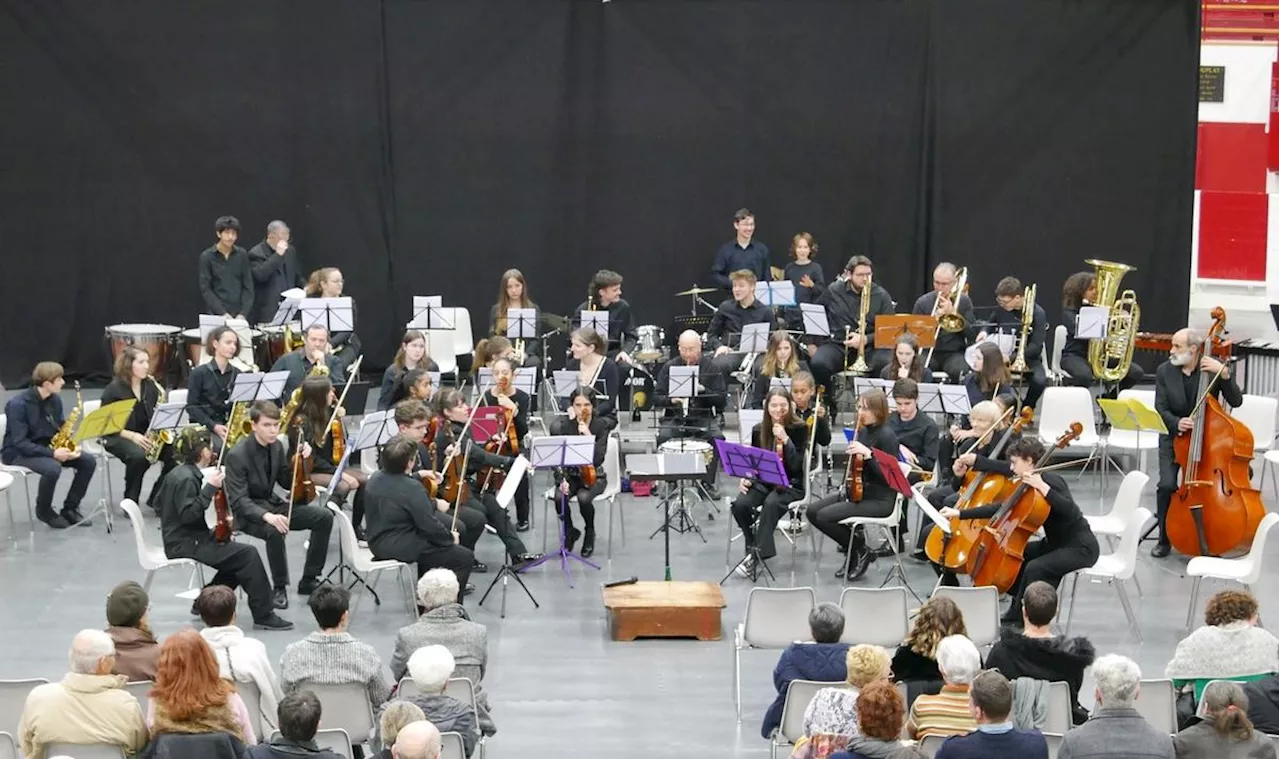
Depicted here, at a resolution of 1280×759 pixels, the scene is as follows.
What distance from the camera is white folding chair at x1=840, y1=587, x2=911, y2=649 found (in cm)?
910

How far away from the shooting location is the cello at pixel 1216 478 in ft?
36.7

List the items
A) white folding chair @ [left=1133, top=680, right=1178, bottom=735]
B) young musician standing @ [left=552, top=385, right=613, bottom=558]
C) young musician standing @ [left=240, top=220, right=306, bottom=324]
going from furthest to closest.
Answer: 1. young musician standing @ [left=240, top=220, right=306, bottom=324]
2. young musician standing @ [left=552, top=385, right=613, bottom=558]
3. white folding chair @ [left=1133, top=680, right=1178, bottom=735]

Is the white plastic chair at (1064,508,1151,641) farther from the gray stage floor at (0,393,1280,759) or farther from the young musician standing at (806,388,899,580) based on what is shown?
the young musician standing at (806,388,899,580)

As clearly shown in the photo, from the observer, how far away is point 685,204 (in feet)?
58.3

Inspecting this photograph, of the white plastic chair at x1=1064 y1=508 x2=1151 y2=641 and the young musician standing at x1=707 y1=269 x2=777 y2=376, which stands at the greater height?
the young musician standing at x1=707 y1=269 x2=777 y2=376

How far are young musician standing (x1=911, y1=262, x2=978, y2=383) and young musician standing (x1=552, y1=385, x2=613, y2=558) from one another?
3.83m

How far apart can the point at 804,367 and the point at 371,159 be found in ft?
19.2

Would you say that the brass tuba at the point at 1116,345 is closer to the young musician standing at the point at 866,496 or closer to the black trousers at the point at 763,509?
the young musician standing at the point at 866,496

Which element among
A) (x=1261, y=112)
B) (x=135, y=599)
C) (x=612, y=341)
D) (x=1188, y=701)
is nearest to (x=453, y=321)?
(x=612, y=341)

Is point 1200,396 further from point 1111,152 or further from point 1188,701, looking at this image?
point 1111,152

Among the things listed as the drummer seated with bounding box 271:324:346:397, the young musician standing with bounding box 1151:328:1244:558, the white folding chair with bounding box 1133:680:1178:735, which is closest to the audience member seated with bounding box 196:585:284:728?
the white folding chair with bounding box 1133:680:1178:735

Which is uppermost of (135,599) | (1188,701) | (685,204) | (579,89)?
(579,89)

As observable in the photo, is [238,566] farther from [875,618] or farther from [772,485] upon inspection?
[875,618]

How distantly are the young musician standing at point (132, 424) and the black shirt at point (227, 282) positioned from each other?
124 inches
